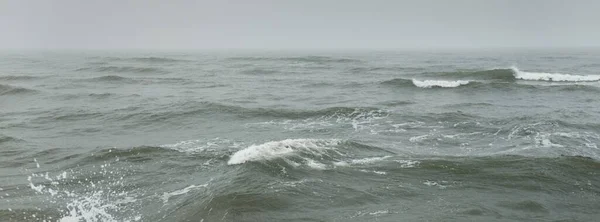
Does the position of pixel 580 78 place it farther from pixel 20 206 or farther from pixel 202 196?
pixel 20 206

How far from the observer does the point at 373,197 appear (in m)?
12.8

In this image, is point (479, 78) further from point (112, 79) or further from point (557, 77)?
point (112, 79)

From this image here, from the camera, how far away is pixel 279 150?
677 inches

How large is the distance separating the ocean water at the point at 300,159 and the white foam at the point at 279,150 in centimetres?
5

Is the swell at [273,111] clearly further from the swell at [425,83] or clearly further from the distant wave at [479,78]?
the distant wave at [479,78]

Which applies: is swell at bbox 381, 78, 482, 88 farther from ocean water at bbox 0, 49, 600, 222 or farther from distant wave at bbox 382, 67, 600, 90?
ocean water at bbox 0, 49, 600, 222

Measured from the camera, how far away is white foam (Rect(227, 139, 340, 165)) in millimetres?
16453

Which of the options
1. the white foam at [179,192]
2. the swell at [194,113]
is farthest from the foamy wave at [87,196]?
the swell at [194,113]

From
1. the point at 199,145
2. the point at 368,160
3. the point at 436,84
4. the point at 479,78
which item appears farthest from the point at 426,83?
the point at 199,145

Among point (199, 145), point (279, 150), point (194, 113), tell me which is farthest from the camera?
point (194, 113)

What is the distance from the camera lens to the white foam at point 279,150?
16.5 m

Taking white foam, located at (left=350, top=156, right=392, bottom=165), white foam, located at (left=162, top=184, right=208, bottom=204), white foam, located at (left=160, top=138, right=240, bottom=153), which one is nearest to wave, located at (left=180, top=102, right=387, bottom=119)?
white foam, located at (left=160, top=138, right=240, bottom=153)

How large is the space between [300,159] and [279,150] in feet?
4.23

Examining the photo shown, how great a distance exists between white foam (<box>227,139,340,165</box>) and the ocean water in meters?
0.05
